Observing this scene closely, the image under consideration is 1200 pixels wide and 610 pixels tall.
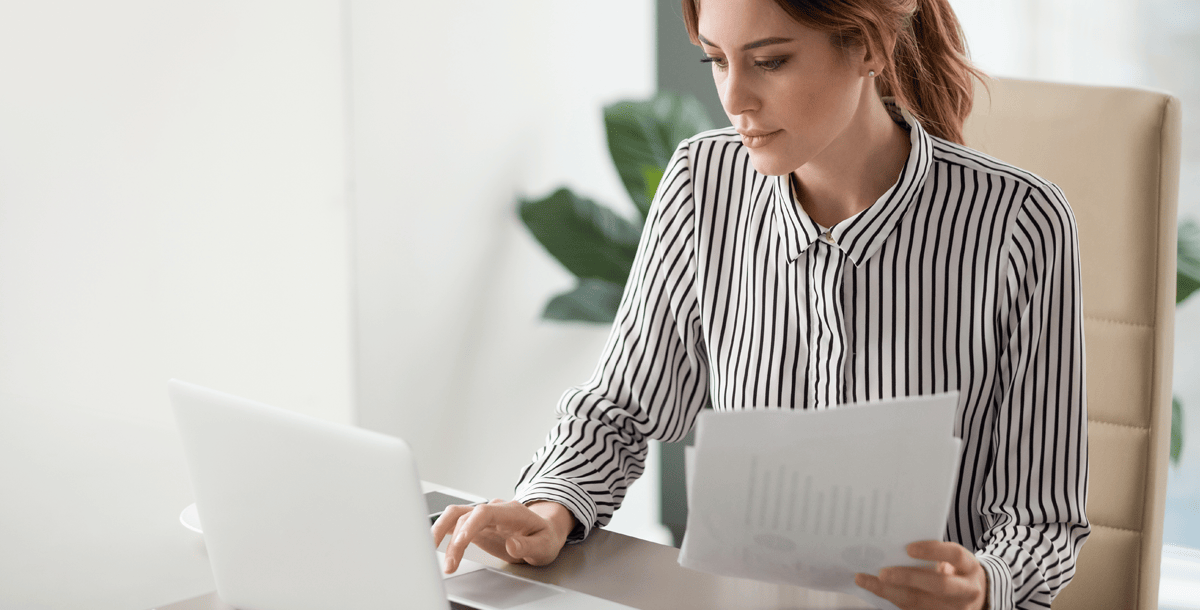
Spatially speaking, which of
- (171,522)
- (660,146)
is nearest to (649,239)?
(171,522)

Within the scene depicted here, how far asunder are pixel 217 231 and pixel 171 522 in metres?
1.06

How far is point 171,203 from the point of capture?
2150 mm

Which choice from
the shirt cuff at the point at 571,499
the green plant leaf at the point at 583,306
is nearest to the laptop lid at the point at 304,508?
the shirt cuff at the point at 571,499

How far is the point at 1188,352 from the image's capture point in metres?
2.71

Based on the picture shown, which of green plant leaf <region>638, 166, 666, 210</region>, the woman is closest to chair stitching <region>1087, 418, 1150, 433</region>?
the woman

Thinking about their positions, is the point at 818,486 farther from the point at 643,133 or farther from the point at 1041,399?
the point at 643,133

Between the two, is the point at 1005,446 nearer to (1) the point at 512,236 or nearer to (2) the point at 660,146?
(2) the point at 660,146

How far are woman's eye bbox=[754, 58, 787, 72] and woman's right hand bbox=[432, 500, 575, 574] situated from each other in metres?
0.48

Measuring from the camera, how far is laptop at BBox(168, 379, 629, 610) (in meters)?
0.68

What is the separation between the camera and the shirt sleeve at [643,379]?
45.3 inches

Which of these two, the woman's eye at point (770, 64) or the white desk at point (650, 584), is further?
the woman's eye at point (770, 64)

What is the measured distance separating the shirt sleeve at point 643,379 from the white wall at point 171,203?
122cm

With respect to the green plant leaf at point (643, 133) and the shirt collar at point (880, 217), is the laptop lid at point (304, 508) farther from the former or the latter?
the green plant leaf at point (643, 133)

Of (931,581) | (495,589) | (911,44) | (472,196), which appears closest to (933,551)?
(931,581)
